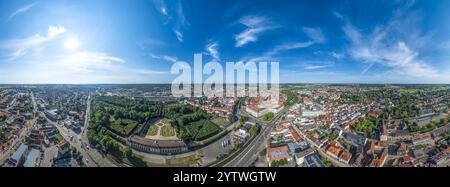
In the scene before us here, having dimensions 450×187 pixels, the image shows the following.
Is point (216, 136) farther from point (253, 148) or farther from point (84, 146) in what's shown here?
point (84, 146)

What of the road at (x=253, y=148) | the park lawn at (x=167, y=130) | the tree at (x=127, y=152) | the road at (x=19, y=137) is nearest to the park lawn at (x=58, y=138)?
the road at (x=19, y=137)

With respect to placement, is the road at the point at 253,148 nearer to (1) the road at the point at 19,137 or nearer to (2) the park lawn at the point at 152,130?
(2) the park lawn at the point at 152,130

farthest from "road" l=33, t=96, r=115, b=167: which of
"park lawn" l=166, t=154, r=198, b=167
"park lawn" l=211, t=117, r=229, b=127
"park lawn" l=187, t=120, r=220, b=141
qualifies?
"park lawn" l=211, t=117, r=229, b=127

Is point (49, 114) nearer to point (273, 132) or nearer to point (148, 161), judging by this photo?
point (148, 161)

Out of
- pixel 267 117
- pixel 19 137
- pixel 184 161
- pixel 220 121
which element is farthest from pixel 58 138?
pixel 267 117

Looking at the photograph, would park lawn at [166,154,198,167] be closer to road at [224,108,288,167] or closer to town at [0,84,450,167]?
town at [0,84,450,167]

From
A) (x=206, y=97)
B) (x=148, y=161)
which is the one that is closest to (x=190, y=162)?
(x=148, y=161)
